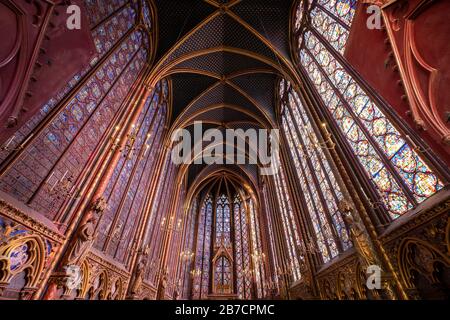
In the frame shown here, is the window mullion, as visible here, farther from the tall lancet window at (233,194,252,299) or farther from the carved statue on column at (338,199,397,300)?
the tall lancet window at (233,194,252,299)

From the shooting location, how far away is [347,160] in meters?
7.34

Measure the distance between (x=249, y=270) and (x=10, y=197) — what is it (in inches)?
817

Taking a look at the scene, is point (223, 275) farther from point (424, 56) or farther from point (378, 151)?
point (424, 56)

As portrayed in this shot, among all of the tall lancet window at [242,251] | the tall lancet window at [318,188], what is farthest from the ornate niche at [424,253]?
the tall lancet window at [242,251]

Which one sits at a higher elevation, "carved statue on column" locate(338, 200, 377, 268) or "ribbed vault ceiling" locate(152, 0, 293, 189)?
"ribbed vault ceiling" locate(152, 0, 293, 189)

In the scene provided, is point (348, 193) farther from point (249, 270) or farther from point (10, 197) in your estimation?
point (249, 270)

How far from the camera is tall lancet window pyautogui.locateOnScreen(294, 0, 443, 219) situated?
5.26 metres

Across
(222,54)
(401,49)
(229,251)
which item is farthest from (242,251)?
(401,49)

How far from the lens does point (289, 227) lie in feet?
45.8

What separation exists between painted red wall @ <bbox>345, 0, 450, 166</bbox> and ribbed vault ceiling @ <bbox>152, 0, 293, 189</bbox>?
293 inches

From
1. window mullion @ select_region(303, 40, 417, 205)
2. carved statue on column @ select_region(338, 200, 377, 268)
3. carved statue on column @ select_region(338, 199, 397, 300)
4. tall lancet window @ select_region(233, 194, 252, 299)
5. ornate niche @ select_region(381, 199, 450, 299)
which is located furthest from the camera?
tall lancet window @ select_region(233, 194, 252, 299)

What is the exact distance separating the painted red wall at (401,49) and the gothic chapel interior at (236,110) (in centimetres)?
3

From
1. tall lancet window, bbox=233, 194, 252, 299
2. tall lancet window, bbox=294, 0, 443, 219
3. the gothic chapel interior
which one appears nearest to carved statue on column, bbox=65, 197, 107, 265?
the gothic chapel interior

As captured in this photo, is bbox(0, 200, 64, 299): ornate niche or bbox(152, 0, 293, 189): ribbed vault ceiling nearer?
bbox(0, 200, 64, 299): ornate niche
